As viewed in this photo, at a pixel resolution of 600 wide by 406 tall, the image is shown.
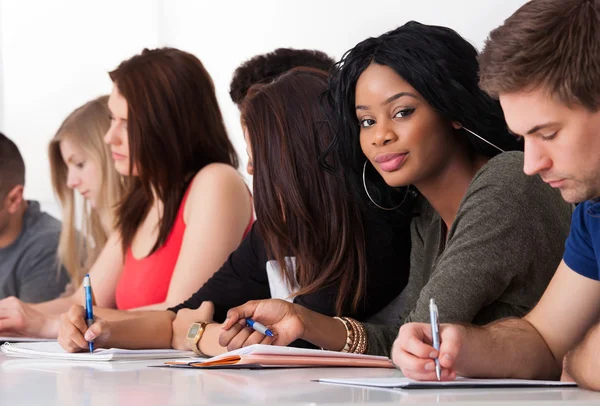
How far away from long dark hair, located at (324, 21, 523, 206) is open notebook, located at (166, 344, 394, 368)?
58cm

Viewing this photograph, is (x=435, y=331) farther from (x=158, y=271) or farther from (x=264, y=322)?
(x=158, y=271)

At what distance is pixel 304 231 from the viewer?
2166 mm

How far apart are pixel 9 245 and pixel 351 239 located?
214 cm

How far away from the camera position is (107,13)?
17.1 feet

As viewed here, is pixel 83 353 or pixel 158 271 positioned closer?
pixel 83 353

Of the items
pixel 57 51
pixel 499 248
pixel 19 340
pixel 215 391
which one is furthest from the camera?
pixel 57 51

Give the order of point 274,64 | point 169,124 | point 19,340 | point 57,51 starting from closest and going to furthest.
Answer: point 19,340 → point 169,124 → point 274,64 → point 57,51

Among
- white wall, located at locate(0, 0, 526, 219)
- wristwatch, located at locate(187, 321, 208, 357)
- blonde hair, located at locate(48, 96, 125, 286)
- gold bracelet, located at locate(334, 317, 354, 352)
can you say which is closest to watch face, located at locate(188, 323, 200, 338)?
wristwatch, located at locate(187, 321, 208, 357)

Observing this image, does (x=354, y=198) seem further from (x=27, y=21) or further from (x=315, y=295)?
(x=27, y=21)

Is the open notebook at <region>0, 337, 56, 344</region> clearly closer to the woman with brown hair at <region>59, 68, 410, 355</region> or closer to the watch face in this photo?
the woman with brown hair at <region>59, 68, 410, 355</region>

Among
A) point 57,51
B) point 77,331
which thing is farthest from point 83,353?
point 57,51

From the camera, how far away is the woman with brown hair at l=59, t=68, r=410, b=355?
214 centimetres

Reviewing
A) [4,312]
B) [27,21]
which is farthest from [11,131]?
[4,312]

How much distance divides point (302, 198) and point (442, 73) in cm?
46
